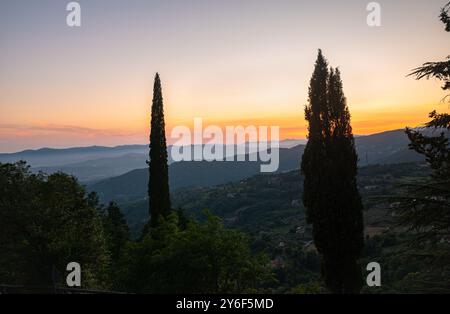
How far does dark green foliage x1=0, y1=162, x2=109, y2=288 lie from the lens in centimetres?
3095

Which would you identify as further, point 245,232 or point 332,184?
point 245,232

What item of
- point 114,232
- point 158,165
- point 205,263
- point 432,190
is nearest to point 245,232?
point 205,263

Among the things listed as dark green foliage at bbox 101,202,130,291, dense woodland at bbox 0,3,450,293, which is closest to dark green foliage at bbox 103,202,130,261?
dark green foliage at bbox 101,202,130,291

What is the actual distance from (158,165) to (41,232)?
34.6 feet

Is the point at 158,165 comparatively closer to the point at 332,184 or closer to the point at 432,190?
the point at 332,184

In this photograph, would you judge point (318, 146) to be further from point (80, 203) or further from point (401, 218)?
point (80, 203)

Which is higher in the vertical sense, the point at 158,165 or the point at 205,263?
the point at 158,165

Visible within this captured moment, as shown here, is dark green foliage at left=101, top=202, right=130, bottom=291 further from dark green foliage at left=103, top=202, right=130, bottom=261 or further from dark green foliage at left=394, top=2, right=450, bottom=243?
dark green foliage at left=394, top=2, right=450, bottom=243

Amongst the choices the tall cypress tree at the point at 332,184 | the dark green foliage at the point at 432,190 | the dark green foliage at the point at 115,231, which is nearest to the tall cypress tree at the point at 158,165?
the tall cypress tree at the point at 332,184

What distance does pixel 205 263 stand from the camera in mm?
21375

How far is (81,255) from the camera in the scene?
32.6 meters

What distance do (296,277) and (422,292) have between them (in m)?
57.4

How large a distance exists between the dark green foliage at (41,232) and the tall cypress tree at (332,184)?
19.2 meters

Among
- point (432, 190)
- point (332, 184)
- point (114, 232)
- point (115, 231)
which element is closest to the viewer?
point (432, 190)
